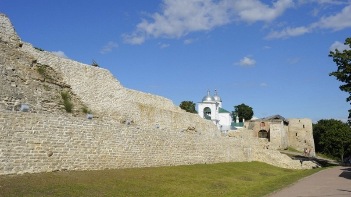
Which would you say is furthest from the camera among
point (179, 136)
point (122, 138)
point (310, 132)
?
point (310, 132)

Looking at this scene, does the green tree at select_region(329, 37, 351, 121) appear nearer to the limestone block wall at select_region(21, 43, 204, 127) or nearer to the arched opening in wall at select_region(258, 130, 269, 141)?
the limestone block wall at select_region(21, 43, 204, 127)

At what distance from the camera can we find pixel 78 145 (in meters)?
18.3

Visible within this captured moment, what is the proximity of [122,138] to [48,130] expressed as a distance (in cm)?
567

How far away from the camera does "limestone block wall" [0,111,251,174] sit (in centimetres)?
1509

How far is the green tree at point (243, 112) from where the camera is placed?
336 ft

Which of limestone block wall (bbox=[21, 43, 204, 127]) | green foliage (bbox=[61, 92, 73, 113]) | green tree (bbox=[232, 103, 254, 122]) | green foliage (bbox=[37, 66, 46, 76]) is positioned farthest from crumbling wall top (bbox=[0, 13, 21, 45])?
green tree (bbox=[232, 103, 254, 122])

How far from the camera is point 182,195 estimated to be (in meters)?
16.0

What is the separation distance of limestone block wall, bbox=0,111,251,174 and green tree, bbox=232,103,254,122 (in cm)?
7455

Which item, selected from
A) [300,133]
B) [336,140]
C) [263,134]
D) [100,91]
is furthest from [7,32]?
[336,140]

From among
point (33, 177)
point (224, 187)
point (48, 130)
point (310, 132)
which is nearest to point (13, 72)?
point (48, 130)

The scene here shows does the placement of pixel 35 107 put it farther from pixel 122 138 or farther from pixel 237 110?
pixel 237 110

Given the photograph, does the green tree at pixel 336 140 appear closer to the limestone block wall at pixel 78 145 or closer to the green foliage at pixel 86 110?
the limestone block wall at pixel 78 145

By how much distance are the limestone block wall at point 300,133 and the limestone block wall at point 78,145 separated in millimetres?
52514

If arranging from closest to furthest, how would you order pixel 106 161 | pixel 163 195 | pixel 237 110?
pixel 163 195, pixel 106 161, pixel 237 110
